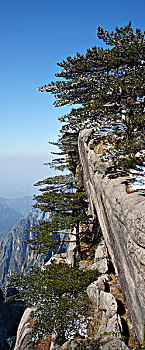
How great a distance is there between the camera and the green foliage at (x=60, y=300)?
28.9ft

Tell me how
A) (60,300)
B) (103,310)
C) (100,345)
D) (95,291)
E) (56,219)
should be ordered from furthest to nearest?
(56,219)
(60,300)
(95,291)
(103,310)
(100,345)

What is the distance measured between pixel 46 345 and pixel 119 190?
947cm

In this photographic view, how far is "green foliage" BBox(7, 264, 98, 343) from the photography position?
28.9 feet

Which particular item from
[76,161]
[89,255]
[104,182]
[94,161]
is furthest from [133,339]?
[76,161]

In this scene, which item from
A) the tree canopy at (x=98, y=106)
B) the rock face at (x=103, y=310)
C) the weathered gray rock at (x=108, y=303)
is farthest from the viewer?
the tree canopy at (x=98, y=106)

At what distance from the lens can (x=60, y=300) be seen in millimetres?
9977

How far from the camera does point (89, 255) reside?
1664cm

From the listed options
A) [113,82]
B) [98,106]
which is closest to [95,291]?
[98,106]

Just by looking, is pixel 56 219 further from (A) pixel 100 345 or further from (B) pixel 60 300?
(A) pixel 100 345

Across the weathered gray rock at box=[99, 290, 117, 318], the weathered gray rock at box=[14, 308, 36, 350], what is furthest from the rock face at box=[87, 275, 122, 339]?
the weathered gray rock at box=[14, 308, 36, 350]

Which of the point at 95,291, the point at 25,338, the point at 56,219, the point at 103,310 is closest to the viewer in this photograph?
the point at 103,310

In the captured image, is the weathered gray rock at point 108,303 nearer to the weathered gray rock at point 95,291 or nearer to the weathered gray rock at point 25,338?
the weathered gray rock at point 95,291

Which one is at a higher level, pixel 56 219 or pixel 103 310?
pixel 56 219

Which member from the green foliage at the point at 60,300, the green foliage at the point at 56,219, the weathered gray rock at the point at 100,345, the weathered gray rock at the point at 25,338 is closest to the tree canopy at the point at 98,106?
the green foliage at the point at 60,300
